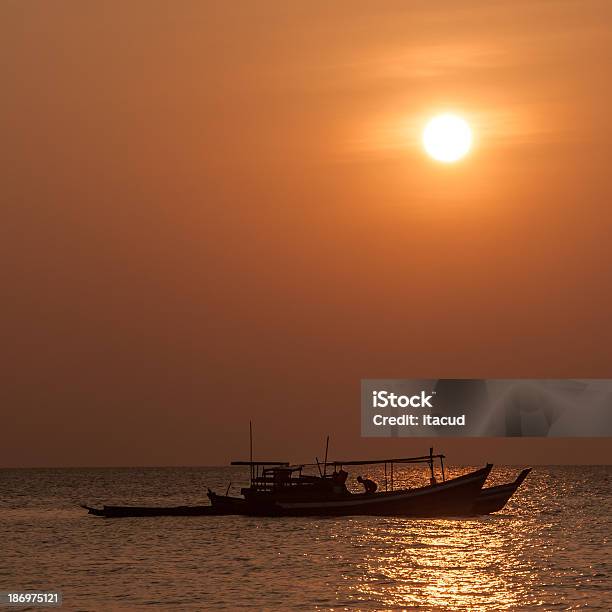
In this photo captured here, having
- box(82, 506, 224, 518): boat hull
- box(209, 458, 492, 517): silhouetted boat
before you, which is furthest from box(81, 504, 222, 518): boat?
box(209, 458, 492, 517): silhouetted boat

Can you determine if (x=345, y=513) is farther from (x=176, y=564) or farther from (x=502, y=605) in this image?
(x=502, y=605)

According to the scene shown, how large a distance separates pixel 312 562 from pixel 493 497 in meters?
37.0

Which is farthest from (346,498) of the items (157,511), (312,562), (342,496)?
(312,562)

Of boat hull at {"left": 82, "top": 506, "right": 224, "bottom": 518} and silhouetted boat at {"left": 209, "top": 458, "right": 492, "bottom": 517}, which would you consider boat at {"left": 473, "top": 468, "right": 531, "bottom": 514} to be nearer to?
silhouetted boat at {"left": 209, "top": 458, "right": 492, "bottom": 517}

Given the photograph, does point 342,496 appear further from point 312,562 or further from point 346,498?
point 312,562

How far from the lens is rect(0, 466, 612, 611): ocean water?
48.7m

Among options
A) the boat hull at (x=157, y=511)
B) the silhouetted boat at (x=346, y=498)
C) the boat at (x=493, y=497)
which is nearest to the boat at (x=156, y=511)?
the boat hull at (x=157, y=511)

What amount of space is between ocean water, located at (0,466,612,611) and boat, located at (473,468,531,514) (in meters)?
1.66

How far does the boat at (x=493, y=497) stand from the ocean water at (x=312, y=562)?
1664mm

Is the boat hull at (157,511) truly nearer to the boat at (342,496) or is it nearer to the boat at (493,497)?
the boat at (342,496)

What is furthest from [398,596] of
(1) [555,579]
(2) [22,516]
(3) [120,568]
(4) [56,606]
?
(2) [22,516]

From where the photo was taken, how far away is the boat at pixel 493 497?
9556 cm

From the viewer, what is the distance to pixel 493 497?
9744 cm

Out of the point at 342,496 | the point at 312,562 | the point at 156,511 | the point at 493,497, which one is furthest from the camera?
the point at 493,497
